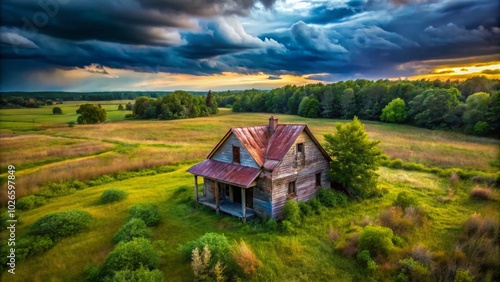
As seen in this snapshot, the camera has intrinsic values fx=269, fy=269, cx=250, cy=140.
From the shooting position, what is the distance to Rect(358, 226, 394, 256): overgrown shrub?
13938 millimetres

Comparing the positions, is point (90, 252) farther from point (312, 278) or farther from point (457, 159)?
point (457, 159)

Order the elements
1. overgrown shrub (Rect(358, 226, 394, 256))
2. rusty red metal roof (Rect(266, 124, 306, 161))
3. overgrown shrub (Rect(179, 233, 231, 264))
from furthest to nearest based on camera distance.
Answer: rusty red metal roof (Rect(266, 124, 306, 161))
overgrown shrub (Rect(358, 226, 394, 256))
overgrown shrub (Rect(179, 233, 231, 264))

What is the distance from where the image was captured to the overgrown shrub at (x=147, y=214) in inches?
715

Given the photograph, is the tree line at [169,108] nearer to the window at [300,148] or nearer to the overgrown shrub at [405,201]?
the window at [300,148]

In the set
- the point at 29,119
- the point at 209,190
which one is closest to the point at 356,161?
the point at 209,190

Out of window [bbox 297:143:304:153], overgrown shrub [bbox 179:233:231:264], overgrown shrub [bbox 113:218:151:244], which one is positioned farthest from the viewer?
window [bbox 297:143:304:153]

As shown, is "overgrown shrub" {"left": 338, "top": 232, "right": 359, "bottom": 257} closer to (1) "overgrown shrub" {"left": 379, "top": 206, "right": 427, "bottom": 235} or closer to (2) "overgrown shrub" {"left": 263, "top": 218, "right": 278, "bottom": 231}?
(1) "overgrown shrub" {"left": 379, "top": 206, "right": 427, "bottom": 235}

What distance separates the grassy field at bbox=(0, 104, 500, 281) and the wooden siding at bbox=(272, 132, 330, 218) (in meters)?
2.05

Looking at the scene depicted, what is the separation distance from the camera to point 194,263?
12539mm

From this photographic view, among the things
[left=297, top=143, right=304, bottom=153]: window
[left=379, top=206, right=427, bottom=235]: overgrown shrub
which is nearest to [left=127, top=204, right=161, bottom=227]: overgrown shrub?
[left=297, top=143, right=304, bottom=153]: window

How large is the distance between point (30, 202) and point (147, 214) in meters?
12.0

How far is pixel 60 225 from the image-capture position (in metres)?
17.6

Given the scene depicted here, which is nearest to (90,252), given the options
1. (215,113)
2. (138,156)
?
(138,156)

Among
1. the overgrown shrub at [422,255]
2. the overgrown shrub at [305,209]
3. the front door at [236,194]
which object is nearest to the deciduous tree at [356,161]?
the overgrown shrub at [305,209]
